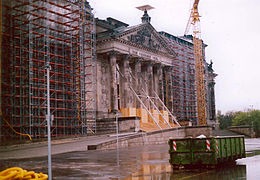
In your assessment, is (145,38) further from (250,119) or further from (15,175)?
(250,119)

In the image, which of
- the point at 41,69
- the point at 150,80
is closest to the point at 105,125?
the point at 41,69

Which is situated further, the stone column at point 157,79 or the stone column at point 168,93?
the stone column at point 168,93

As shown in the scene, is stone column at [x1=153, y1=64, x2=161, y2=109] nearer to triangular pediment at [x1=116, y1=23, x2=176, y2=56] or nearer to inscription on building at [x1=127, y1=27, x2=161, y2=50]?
triangular pediment at [x1=116, y1=23, x2=176, y2=56]

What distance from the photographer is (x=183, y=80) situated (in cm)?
7512

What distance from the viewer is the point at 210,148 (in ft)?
55.0

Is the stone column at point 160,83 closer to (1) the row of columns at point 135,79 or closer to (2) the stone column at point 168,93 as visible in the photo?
(1) the row of columns at point 135,79

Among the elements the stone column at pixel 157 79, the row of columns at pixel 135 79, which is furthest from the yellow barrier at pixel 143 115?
the stone column at pixel 157 79

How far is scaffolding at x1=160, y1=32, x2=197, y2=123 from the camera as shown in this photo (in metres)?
70.2

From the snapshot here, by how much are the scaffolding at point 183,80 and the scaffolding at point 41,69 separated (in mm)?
27580

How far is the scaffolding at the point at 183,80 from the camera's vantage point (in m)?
70.2

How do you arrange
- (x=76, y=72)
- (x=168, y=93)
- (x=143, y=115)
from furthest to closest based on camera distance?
1. (x=168, y=93)
2. (x=143, y=115)
3. (x=76, y=72)

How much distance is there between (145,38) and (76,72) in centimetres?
1885

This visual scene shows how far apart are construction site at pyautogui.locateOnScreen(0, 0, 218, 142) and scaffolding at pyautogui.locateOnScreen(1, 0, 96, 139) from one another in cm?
10

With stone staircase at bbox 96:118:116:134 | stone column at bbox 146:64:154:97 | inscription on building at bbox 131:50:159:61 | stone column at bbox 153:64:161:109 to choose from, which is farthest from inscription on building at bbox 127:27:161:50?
→ stone staircase at bbox 96:118:116:134
